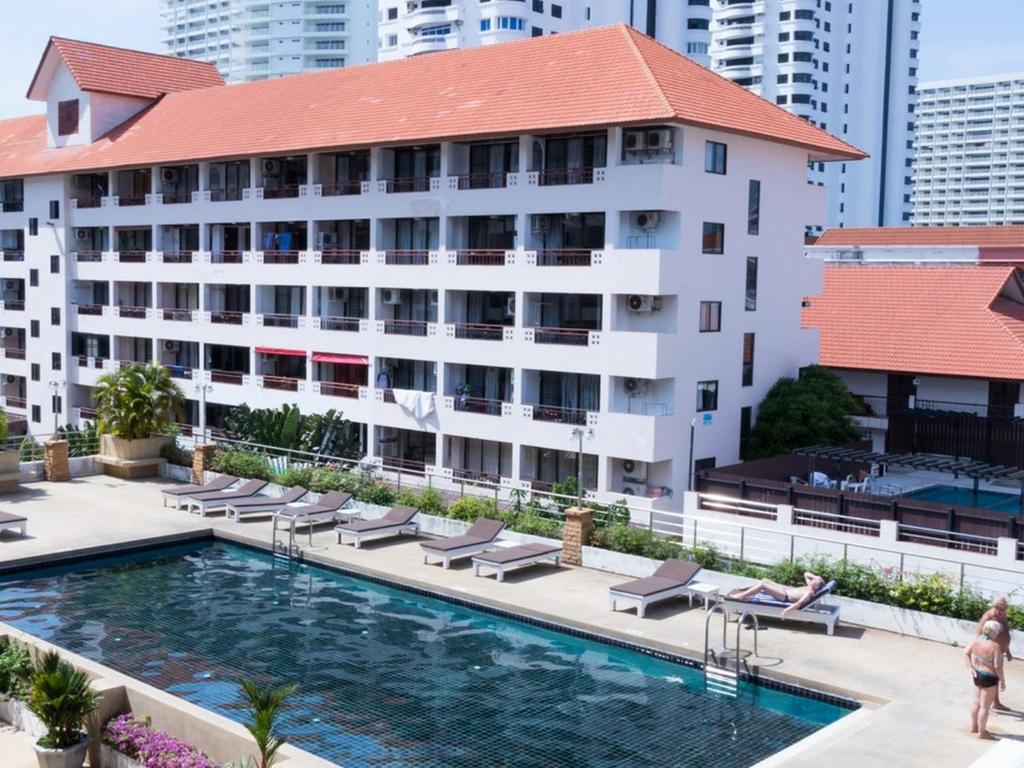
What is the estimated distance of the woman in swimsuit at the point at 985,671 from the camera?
17.0 m

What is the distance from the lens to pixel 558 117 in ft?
119

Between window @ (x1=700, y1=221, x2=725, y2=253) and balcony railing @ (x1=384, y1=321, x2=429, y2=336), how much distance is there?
33.5ft

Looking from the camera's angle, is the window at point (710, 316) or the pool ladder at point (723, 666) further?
the window at point (710, 316)

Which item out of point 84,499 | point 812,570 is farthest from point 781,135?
point 84,499

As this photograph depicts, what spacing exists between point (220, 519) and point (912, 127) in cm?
10609

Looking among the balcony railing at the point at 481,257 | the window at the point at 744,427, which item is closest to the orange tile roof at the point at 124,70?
the balcony railing at the point at 481,257

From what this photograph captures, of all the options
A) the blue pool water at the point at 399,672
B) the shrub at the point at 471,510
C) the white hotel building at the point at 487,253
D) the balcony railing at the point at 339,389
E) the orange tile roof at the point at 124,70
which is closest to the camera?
the blue pool water at the point at 399,672

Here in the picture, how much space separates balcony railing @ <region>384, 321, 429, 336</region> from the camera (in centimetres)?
4119

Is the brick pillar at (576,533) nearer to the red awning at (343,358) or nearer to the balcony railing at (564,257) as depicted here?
the balcony railing at (564,257)

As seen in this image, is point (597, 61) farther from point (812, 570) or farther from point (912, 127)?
point (912, 127)

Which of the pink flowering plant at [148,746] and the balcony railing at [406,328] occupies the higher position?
the balcony railing at [406,328]

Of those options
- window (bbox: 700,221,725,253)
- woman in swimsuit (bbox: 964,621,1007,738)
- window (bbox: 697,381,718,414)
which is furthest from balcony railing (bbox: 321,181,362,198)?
woman in swimsuit (bbox: 964,621,1007,738)

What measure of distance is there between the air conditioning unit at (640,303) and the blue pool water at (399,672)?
520 inches

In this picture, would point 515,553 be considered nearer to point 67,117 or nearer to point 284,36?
point 67,117
